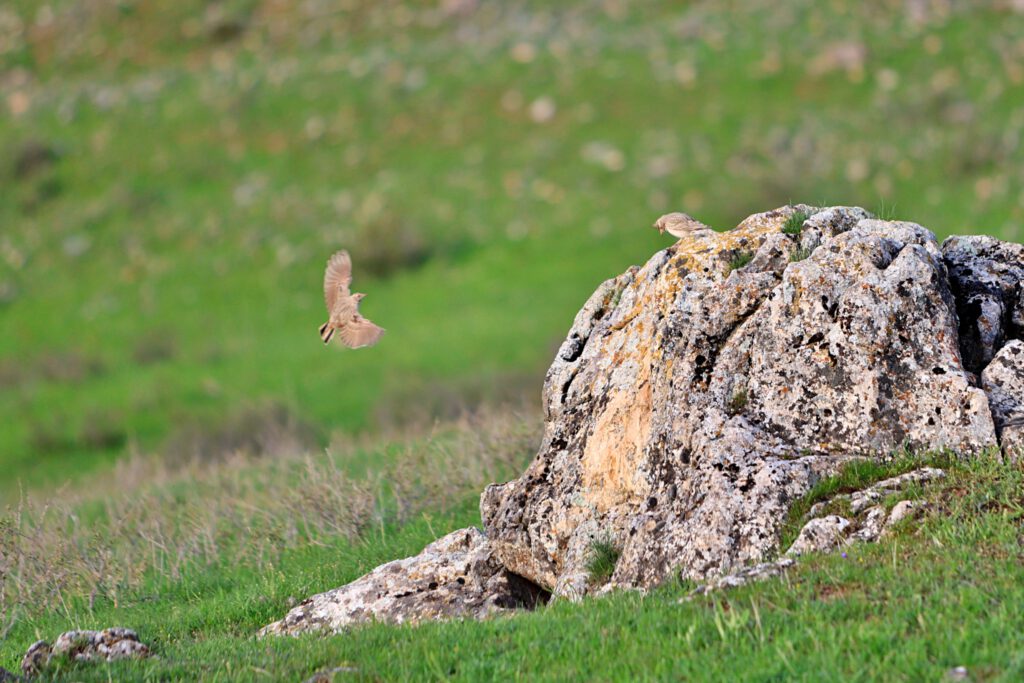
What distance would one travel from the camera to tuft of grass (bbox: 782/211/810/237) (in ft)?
28.1

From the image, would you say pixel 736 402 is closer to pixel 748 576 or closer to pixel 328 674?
pixel 748 576

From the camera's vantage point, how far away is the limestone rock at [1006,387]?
24.4 feet

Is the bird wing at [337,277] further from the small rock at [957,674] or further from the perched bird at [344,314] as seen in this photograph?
the small rock at [957,674]

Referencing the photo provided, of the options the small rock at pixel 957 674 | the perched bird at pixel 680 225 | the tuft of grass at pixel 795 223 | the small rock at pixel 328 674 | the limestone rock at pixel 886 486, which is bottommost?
the small rock at pixel 957 674

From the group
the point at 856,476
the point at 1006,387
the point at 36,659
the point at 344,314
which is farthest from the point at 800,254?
the point at 36,659

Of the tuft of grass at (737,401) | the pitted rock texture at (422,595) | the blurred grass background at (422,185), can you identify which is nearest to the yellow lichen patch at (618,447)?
the tuft of grass at (737,401)

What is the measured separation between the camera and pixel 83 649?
716 centimetres

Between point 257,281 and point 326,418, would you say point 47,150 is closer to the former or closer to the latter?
point 257,281

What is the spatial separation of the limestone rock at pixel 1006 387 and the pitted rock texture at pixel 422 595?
323cm

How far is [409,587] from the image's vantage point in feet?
28.3

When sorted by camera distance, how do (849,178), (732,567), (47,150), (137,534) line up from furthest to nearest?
(47,150) < (849,178) < (137,534) < (732,567)

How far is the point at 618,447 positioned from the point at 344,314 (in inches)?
105

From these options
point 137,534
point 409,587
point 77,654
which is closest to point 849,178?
point 137,534

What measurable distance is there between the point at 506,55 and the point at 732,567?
3439 centimetres
